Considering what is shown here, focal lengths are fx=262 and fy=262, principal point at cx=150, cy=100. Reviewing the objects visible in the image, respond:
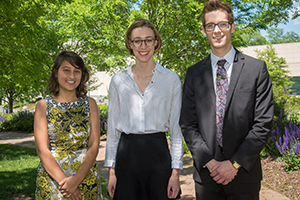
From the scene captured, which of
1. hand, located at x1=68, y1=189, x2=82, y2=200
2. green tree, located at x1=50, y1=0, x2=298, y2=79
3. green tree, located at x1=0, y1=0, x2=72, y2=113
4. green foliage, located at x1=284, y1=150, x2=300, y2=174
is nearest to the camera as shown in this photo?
hand, located at x1=68, y1=189, x2=82, y2=200

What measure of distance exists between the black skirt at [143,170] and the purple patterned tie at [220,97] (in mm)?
524

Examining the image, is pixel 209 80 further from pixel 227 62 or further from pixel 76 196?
pixel 76 196

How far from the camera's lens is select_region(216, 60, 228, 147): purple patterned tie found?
2.38m

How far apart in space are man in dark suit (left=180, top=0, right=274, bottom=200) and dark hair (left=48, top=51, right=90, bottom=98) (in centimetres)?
112

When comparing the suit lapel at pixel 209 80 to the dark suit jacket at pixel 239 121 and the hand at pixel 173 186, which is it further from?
the hand at pixel 173 186

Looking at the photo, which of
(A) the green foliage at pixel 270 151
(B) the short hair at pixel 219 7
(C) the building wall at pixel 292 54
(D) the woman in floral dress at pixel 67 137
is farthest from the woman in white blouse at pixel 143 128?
(C) the building wall at pixel 292 54

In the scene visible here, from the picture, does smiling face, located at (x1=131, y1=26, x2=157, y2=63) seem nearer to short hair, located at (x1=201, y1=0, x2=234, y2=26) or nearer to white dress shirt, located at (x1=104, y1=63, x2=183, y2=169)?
white dress shirt, located at (x1=104, y1=63, x2=183, y2=169)

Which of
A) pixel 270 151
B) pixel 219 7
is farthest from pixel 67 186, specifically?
pixel 270 151

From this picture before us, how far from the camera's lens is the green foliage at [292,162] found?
18.7 feet

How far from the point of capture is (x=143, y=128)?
7.80ft

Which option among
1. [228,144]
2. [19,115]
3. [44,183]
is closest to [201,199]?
[228,144]

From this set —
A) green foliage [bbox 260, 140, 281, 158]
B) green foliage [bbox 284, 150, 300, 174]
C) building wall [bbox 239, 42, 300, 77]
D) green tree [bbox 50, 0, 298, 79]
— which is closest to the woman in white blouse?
green foliage [bbox 284, 150, 300, 174]

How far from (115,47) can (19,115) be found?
33.7 ft

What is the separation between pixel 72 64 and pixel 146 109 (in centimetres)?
91
